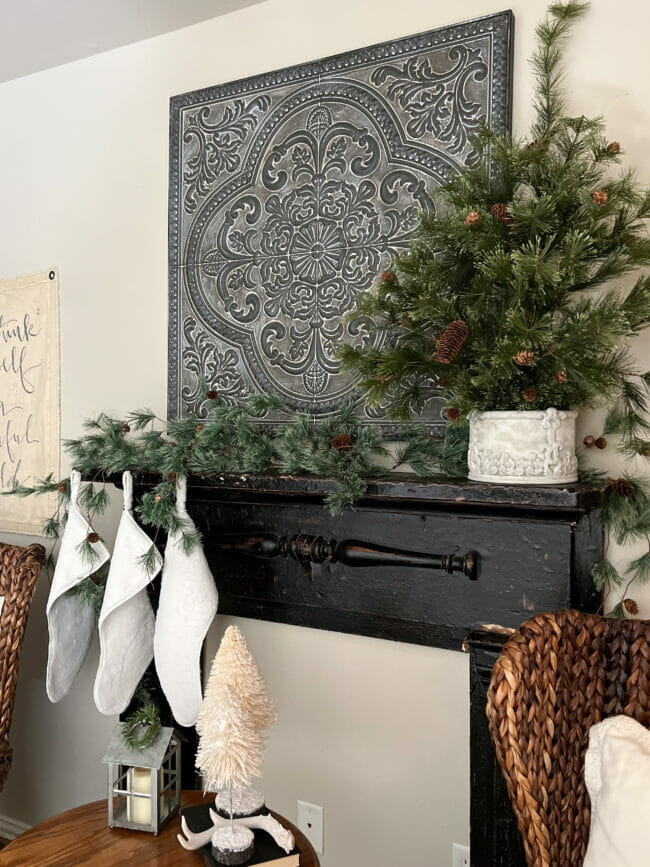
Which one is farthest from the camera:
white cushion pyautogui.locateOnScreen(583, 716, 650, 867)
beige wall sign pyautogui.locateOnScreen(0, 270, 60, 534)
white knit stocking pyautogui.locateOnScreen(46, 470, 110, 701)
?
beige wall sign pyautogui.locateOnScreen(0, 270, 60, 534)

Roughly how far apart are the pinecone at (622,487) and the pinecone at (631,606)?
191 mm

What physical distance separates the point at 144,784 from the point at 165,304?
1118 millimetres

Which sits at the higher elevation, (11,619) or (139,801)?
(11,619)

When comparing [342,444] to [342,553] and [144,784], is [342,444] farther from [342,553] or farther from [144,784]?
[144,784]

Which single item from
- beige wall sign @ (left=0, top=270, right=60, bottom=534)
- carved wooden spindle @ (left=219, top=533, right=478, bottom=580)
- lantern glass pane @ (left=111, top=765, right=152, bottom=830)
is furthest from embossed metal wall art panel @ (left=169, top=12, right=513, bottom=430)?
lantern glass pane @ (left=111, top=765, right=152, bottom=830)

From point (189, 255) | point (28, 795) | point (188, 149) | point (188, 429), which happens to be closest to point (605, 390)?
point (188, 429)

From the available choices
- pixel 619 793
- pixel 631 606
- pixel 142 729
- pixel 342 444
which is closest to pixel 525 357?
pixel 342 444

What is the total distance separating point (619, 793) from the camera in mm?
998

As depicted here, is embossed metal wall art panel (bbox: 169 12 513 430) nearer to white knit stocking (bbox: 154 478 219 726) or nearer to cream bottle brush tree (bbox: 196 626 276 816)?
white knit stocking (bbox: 154 478 219 726)

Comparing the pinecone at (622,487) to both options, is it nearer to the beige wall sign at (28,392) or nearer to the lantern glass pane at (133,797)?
the lantern glass pane at (133,797)

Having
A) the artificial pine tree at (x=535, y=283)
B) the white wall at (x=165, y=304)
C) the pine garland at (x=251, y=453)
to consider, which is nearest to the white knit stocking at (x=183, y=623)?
the pine garland at (x=251, y=453)

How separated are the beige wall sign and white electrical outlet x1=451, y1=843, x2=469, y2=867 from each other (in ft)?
4.60

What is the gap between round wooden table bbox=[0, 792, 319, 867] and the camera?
4.18 ft

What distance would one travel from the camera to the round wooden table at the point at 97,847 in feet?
4.18
